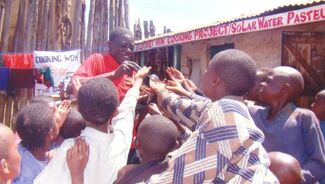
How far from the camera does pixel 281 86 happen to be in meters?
2.79

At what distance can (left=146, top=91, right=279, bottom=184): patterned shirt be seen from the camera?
1.74 m

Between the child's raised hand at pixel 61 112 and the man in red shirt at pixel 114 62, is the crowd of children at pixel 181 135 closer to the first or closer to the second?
the child's raised hand at pixel 61 112

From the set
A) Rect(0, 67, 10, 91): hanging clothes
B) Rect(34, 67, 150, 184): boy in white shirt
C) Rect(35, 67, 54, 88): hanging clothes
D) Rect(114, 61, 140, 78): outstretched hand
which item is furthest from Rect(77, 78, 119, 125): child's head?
Rect(0, 67, 10, 91): hanging clothes

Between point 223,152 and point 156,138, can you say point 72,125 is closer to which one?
point 156,138

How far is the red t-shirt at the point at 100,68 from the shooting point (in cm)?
338

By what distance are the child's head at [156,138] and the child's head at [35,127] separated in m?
0.56

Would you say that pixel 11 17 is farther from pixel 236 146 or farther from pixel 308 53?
Answer: pixel 236 146

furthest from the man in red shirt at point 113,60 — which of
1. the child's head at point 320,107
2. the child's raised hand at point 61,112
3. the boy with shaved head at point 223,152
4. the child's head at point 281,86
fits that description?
the child's head at point 320,107

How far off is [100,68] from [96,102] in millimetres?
1321

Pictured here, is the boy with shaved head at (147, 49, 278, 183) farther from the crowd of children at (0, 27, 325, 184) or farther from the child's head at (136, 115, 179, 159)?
the child's head at (136, 115, 179, 159)

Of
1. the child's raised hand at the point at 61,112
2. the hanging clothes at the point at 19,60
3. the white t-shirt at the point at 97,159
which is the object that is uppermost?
the hanging clothes at the point at 19,60

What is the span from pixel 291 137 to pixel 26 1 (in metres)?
5.31

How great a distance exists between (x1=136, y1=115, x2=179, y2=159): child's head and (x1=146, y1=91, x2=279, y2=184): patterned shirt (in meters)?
0.38

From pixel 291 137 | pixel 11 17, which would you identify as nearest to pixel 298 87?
pixel 291 137
